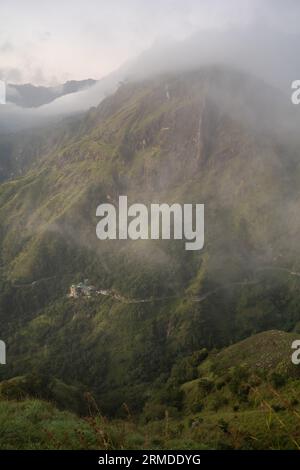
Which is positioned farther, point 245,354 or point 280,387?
point 245,354

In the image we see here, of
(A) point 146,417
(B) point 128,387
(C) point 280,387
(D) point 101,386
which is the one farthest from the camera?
(D) point 101,386

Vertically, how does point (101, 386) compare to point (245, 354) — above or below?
below

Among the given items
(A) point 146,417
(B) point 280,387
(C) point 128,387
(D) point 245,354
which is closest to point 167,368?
(C) point 128,387
